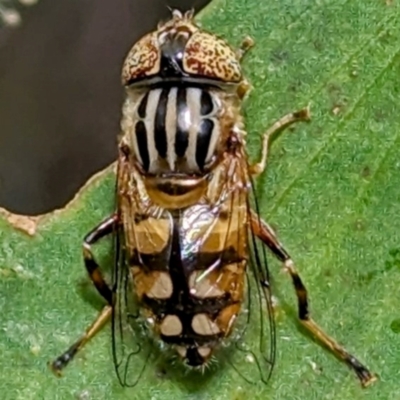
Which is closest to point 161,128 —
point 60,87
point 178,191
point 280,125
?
point 178,191

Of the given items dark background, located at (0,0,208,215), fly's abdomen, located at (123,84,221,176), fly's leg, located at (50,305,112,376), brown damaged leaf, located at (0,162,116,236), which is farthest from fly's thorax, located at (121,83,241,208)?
dark background, located at (0,0,208,215)

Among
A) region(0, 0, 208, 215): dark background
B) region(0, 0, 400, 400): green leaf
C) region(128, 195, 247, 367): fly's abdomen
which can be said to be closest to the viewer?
region(128, 195, 247, 367): fly's abdomen

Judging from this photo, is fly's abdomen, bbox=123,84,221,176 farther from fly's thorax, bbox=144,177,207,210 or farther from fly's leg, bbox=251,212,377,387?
fly's leg, bbox=251,212,377,387

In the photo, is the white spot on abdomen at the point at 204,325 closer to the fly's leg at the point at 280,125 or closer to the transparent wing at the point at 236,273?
the transparent wing at the point at 236,273

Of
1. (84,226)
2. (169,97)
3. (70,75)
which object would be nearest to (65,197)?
(70,75)

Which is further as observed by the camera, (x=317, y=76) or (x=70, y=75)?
(x=70, y=75)

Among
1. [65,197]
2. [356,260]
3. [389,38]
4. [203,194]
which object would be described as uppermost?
[389,38]

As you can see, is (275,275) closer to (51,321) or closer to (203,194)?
(203,194)
